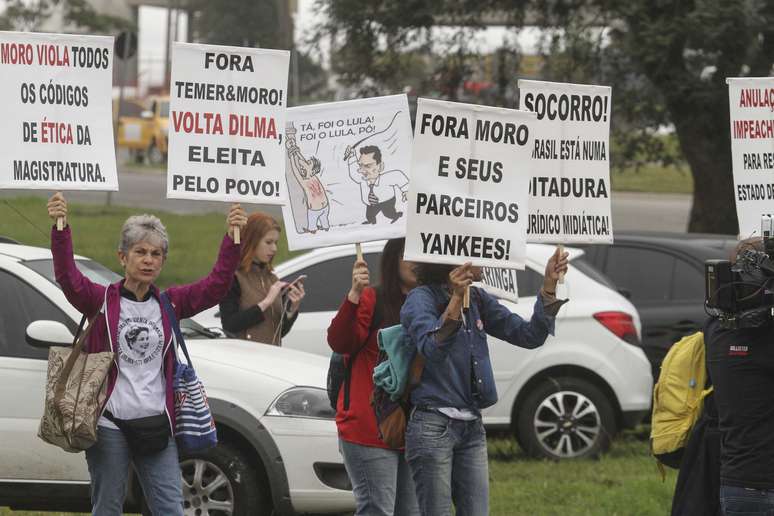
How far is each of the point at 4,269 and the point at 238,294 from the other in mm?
1272

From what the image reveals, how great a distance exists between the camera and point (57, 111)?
6.55 m

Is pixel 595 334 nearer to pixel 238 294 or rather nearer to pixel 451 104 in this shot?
pixel 238 294

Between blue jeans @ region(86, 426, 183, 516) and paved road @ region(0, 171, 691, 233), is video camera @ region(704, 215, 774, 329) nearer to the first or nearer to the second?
blue jeans @ region(86, 426, 183, 516)

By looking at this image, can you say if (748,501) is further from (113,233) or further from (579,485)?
(113,233)

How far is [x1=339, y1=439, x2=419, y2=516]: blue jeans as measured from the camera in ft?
20.3

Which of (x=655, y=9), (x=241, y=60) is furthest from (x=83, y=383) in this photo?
(x=655, y=9)

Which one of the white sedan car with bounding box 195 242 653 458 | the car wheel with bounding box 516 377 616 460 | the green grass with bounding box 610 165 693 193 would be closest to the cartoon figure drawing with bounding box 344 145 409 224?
the white sedan car with bounding box 195 242 653 458

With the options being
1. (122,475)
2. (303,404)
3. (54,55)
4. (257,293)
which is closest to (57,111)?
(54,55)

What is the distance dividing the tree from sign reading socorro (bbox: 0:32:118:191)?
10.4 metres

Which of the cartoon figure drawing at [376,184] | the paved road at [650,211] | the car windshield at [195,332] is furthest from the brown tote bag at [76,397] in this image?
the paved road at [650,211]

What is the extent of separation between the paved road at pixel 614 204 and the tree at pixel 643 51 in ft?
21.7

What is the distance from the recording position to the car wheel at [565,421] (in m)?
10.6

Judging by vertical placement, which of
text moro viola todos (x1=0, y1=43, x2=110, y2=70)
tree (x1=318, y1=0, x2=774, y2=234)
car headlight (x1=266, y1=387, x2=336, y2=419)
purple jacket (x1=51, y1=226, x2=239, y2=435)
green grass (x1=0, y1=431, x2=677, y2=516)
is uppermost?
tree (x1=318, y1=0, x2=774, y2=234)

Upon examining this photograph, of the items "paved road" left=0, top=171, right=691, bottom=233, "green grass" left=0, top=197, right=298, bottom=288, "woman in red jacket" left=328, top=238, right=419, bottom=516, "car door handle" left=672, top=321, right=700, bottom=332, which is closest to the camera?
"woman in red jacket" left=328, top=238, right=419, bottom=516
